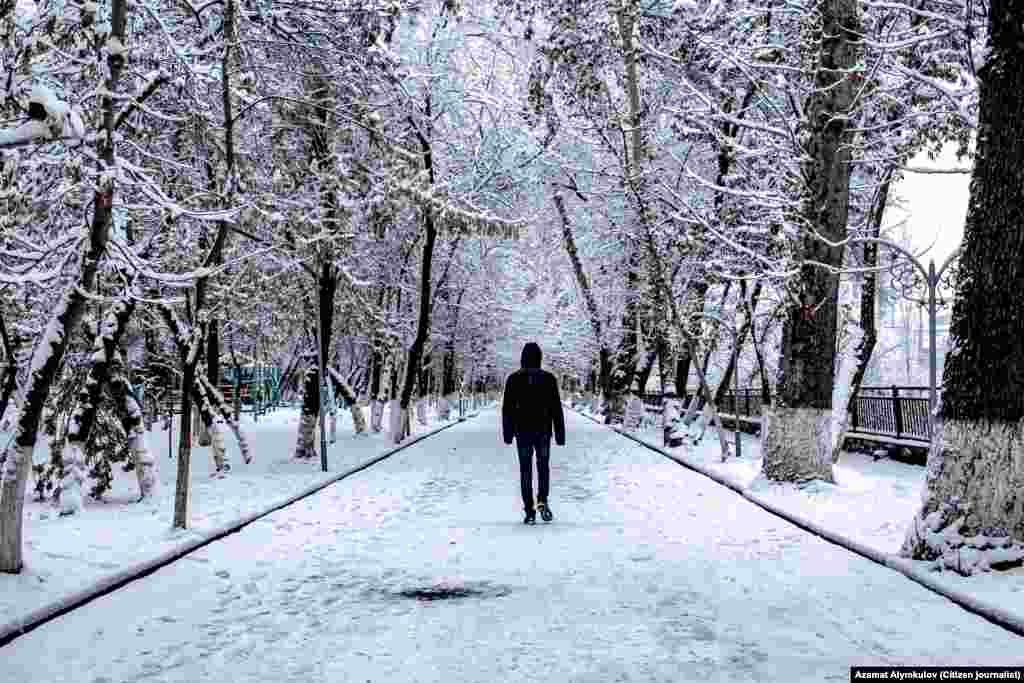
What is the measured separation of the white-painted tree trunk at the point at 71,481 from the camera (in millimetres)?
13773

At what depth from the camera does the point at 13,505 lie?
885cm

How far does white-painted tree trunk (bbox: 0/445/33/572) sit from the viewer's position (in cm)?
866

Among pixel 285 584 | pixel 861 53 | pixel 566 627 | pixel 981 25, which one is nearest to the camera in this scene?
pixel 566 627

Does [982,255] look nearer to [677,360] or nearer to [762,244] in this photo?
[762,244]

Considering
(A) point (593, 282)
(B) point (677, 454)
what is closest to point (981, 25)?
(B) point (677, 454)

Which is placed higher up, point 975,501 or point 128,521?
point 975,501

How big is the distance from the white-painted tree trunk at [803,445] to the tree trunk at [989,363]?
6428 millimetres

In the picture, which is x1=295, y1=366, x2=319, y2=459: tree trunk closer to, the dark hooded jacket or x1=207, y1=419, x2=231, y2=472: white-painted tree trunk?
x1=207, y1=419, x2=231, y2=472: white-painted tree trunk

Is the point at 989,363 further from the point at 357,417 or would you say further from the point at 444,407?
the point at 444,407

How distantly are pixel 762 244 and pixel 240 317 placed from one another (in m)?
17.1

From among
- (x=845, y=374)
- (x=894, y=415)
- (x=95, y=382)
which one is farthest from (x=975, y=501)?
(x=894, y=415)

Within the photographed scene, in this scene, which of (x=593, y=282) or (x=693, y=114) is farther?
(x=593, y=282)

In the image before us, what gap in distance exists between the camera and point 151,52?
40.6 feet

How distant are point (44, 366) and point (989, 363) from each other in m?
8.18
